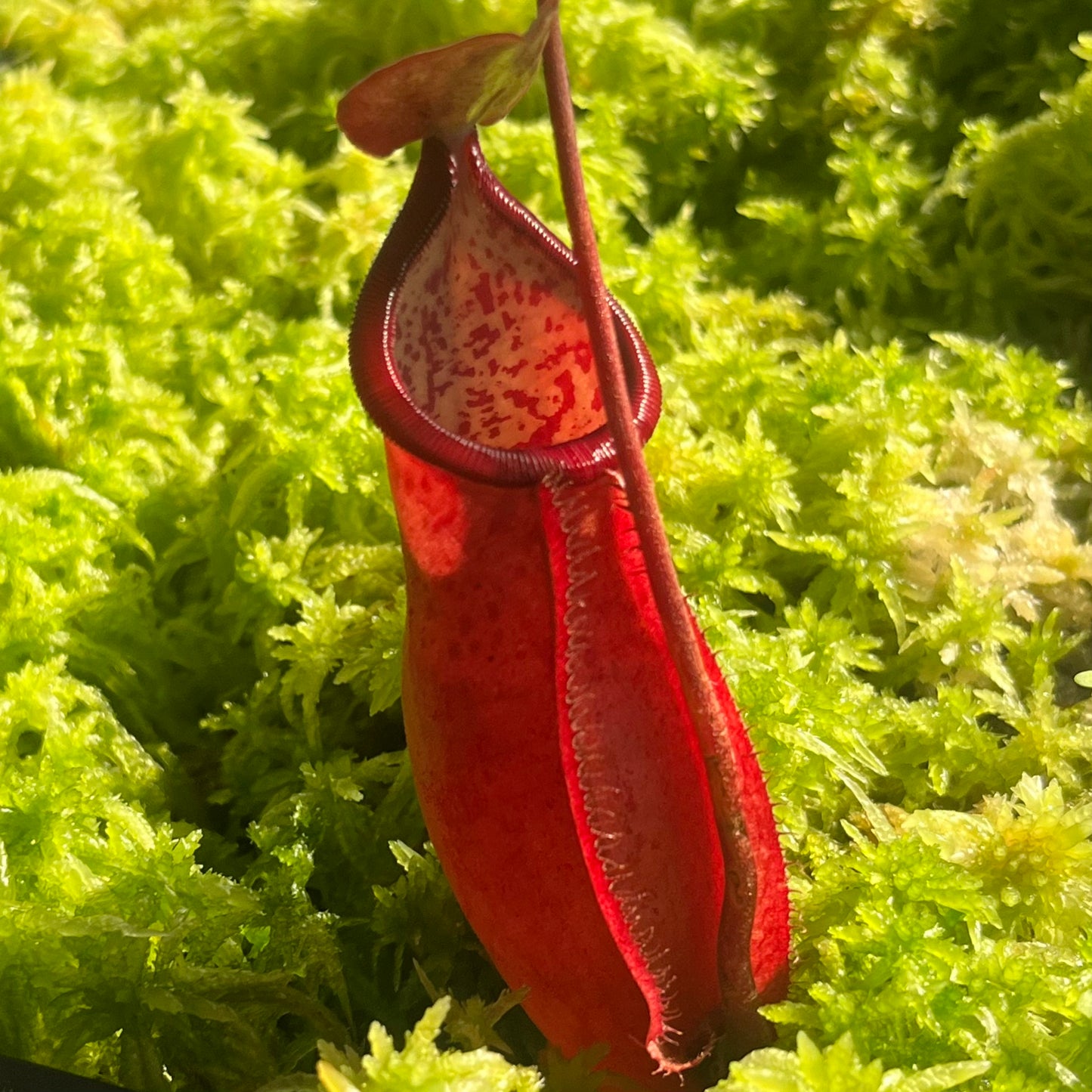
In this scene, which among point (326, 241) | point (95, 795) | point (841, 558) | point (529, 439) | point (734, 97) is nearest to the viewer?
point (529, 439)

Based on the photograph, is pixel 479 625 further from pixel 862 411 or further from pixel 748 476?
pixel 862 411

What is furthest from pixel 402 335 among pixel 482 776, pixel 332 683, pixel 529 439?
pixel 332 683

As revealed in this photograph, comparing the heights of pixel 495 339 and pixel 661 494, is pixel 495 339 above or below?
above

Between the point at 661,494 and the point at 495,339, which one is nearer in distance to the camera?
the point at 495,339
